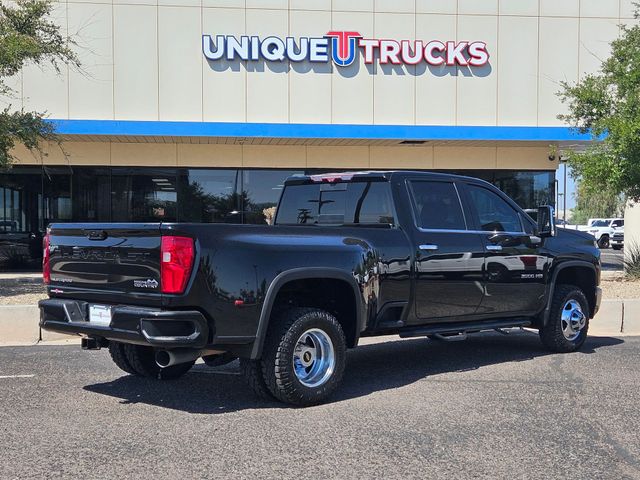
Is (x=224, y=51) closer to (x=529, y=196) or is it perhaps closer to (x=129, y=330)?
(x=529, y=196)

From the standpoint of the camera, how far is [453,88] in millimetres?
18719

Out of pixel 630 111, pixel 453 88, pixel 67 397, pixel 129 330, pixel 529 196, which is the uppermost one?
pixel 453 88

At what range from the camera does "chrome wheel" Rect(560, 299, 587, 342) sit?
8.47m

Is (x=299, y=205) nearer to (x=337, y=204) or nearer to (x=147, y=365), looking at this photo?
(x=337, y=204)

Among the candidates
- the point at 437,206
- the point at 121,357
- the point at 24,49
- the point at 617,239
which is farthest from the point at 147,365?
the point at 617,239

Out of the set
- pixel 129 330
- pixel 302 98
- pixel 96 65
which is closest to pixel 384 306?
pixel 129 330

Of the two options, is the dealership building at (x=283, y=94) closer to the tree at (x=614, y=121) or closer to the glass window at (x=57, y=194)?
the glass window at (x=57, y=194)

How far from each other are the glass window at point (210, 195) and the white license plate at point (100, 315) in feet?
42.8

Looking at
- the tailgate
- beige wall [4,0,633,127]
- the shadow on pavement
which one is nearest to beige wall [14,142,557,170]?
beige wall [4,0,633,127]

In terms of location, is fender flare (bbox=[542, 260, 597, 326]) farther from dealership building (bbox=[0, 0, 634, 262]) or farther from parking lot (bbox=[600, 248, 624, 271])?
parking lot (bbox=[600, 248, 624, 271])

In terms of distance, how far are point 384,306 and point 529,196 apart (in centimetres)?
1425

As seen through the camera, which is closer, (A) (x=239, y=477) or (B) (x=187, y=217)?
(A) (x=239, y=477)

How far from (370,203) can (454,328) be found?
1.51m

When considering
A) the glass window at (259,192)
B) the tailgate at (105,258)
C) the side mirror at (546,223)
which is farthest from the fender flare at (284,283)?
the glass window at (259,192)
